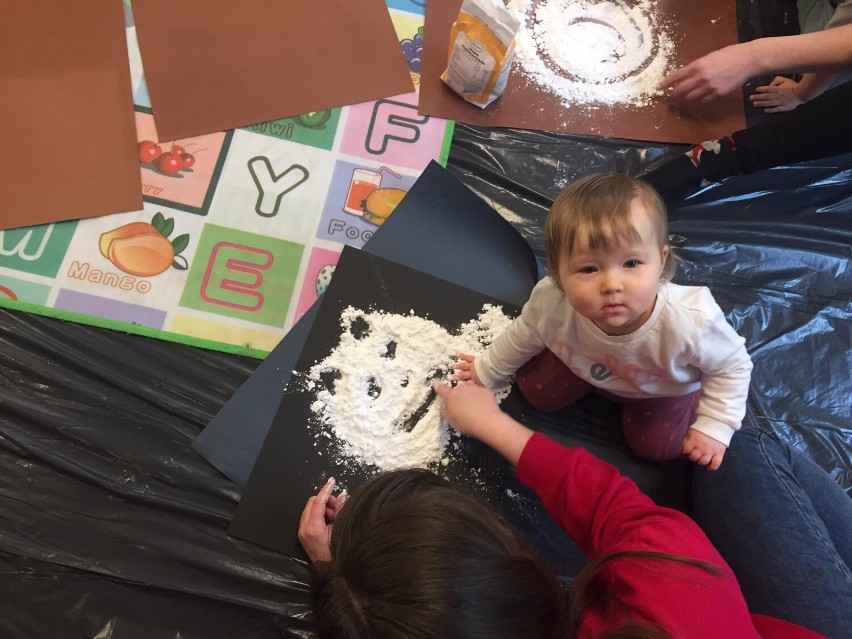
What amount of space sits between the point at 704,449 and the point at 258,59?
0.95 metres

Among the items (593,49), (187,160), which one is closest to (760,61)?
(593,49)

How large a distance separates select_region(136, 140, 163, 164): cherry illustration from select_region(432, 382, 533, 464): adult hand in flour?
0.60 metres

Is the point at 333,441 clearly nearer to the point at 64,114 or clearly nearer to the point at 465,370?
the point at 465,370

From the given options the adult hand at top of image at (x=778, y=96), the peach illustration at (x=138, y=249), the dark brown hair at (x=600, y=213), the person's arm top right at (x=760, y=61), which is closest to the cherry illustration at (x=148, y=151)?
the peach illustration at (x=138, y=249)

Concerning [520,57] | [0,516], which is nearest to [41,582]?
[0,516]

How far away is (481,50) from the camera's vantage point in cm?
97

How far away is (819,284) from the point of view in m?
0.96

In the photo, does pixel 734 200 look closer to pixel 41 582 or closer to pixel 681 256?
pixel 681 256

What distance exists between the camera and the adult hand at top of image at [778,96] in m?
1.07

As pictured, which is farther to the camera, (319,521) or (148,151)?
(148,151)

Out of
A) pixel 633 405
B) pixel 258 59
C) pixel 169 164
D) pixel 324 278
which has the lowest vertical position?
pixel 633 405

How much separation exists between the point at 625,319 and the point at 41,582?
2.63 ft

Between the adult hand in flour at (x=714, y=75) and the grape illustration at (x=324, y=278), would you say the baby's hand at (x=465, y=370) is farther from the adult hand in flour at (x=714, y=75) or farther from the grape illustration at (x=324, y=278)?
the adult hand in flour at (x=714, y=75)

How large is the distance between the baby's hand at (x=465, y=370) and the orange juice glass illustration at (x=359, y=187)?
0.31m
